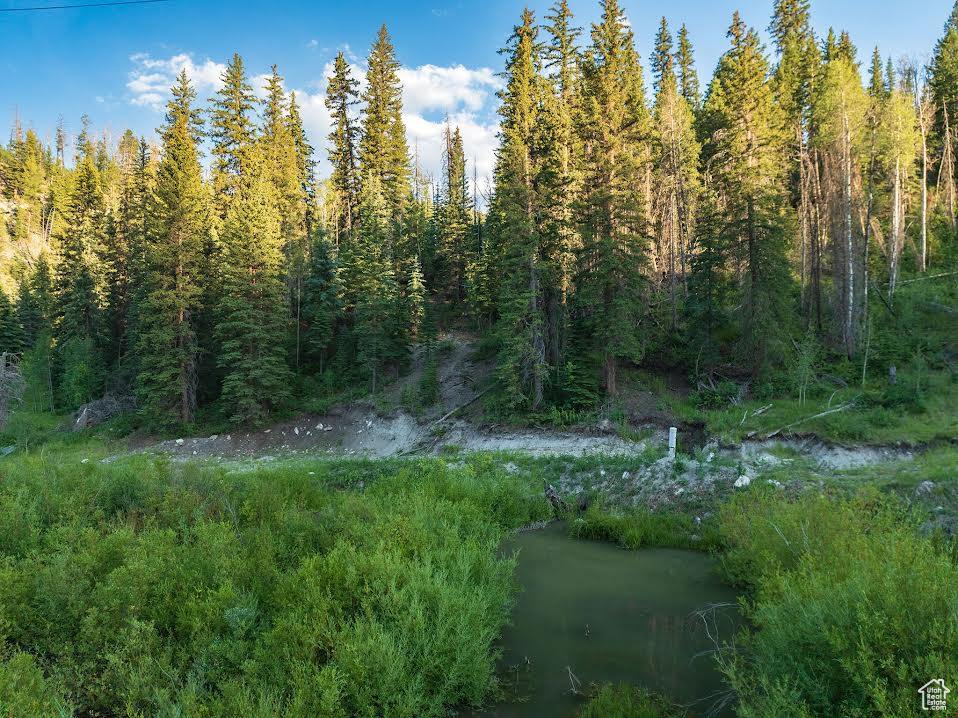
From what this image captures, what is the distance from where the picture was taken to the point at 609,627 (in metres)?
8.74

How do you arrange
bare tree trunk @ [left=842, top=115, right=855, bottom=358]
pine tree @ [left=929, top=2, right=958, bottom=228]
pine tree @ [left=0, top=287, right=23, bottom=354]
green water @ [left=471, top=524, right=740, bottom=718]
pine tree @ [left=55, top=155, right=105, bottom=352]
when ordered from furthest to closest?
pine tree @ [left=0, top=287, right=23, bottom=354]
pine tree @ [left=55, top=155, right=105, bottom=352]
pine tree @ [left=929, top=2, right=958, bottom=228]
bare tree trunk @ [left=842, top=115, right=855, bottom=358]
green water @ [left=471, top=524, right=740, bottom=718]

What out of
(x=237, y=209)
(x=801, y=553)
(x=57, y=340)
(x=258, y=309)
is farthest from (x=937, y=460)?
(x=57, y=340)

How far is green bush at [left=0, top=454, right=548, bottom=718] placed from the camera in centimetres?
602

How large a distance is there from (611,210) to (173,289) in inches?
1016

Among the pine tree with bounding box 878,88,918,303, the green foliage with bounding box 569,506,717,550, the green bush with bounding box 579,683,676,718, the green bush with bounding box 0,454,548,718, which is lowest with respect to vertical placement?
the green foliage with bounding box 569,506,717,550

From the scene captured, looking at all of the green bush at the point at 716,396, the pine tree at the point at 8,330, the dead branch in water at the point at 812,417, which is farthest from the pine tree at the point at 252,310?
the pine tree at the point at 8,330

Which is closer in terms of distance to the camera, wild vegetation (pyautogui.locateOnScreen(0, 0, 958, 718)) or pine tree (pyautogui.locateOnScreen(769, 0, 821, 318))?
wild vegetation (pyautogui.locateOnScreen(0, 0, 958, 718))

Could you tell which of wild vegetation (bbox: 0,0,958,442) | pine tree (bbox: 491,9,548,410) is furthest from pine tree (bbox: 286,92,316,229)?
pine tree (bbox: 491,9,548,410)

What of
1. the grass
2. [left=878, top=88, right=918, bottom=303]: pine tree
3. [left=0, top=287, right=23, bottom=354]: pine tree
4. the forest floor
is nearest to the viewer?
the grass

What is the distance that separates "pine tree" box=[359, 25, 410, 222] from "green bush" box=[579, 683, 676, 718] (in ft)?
125

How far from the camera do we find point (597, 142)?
85.7 ft

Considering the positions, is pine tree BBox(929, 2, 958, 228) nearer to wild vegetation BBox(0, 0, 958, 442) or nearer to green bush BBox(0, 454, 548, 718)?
wild vegetation BBox(0, 0, 958, 442)

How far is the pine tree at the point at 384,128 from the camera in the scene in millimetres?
41000

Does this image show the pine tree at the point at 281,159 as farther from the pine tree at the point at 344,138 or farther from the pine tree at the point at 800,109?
the pine tree at the point at 800,109
